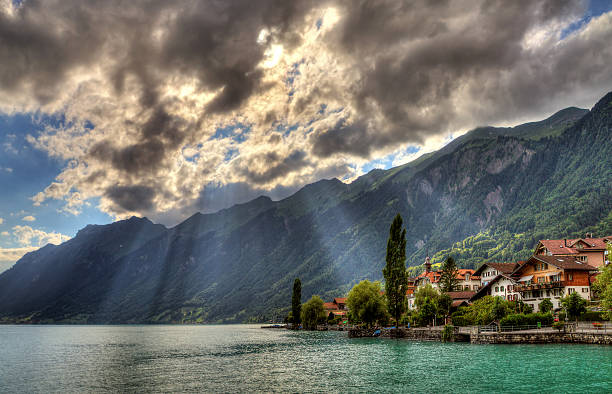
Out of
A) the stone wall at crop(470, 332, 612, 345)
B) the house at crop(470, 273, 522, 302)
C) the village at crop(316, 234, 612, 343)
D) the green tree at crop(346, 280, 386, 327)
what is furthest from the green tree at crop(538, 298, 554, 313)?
the green tree at crop(346, 280, 386, 327)

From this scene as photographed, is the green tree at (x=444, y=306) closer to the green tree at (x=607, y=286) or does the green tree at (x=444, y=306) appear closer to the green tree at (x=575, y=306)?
the green tree at (x=575, y=306)

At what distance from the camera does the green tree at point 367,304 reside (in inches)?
5310

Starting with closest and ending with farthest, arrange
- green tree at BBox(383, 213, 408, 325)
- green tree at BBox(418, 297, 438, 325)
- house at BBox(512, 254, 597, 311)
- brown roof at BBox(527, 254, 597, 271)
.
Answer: house at BBox(512, 254, 597, 311) < brown roof at BBox(527, 254, 597, 271) < green tree at BBox(418, 297, 438, 325) < green tree at BBox(383, 213, 408, 325)

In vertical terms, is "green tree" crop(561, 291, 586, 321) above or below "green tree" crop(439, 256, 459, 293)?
below

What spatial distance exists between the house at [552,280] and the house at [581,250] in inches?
767

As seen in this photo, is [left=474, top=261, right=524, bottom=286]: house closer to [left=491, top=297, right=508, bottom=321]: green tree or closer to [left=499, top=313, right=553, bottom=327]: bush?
[left=491, top=297, right=508, bottom=321]: green tree

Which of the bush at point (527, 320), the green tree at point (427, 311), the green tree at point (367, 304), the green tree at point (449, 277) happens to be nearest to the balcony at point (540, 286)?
the bush at point (527, 320)

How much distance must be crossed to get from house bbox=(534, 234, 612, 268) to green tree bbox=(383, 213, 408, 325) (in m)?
40.2

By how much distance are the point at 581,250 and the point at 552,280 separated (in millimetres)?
30204

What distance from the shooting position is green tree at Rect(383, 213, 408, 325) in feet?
400

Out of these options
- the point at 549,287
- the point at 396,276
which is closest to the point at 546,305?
the point at 549,287

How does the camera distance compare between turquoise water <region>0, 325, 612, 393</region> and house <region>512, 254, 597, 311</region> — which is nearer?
turquoise water <region>0, 325, 612, 393</region>

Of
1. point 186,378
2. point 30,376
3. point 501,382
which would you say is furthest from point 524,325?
point 30,376

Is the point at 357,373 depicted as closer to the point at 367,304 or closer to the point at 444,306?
the point at 444,306
